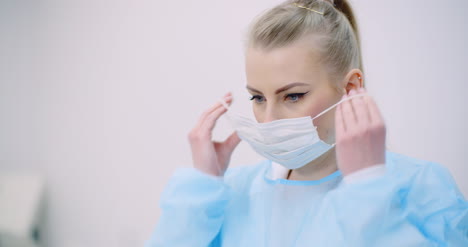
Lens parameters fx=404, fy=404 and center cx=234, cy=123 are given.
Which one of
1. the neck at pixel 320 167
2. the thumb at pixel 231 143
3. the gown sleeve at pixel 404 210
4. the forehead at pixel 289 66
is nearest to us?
the gown sleeve at pixel 404 210

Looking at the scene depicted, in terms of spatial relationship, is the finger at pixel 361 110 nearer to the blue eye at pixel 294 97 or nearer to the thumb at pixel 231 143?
the blue eye at pixel 294 97

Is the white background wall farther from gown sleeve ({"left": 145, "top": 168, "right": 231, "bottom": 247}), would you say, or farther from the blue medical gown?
gown sleeve ({"left": 145, "top": 168, "right": 231, "bottom": 247})

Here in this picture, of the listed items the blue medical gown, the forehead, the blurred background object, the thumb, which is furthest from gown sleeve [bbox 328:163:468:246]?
the blurred background object

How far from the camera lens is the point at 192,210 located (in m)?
0.88

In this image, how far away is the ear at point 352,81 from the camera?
0.79 metres

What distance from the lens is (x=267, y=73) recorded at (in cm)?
77

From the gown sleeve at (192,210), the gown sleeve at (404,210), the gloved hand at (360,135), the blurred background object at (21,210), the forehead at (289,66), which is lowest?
the blurred background object at (21,210)

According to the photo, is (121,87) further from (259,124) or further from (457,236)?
(457,236)

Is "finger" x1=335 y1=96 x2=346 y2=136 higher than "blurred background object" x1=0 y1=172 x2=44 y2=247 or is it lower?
higher

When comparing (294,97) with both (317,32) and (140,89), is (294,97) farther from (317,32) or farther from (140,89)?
(140,89)

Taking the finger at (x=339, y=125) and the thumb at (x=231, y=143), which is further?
the thumb at (x=231, y=143)

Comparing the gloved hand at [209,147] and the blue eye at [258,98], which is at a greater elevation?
the blue eye at [258,98]

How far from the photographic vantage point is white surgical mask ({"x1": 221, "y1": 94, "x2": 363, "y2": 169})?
762 mm

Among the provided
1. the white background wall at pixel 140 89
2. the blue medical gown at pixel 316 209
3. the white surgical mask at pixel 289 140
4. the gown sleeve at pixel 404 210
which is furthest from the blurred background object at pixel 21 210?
the gown sleeve at pixel 404 210
